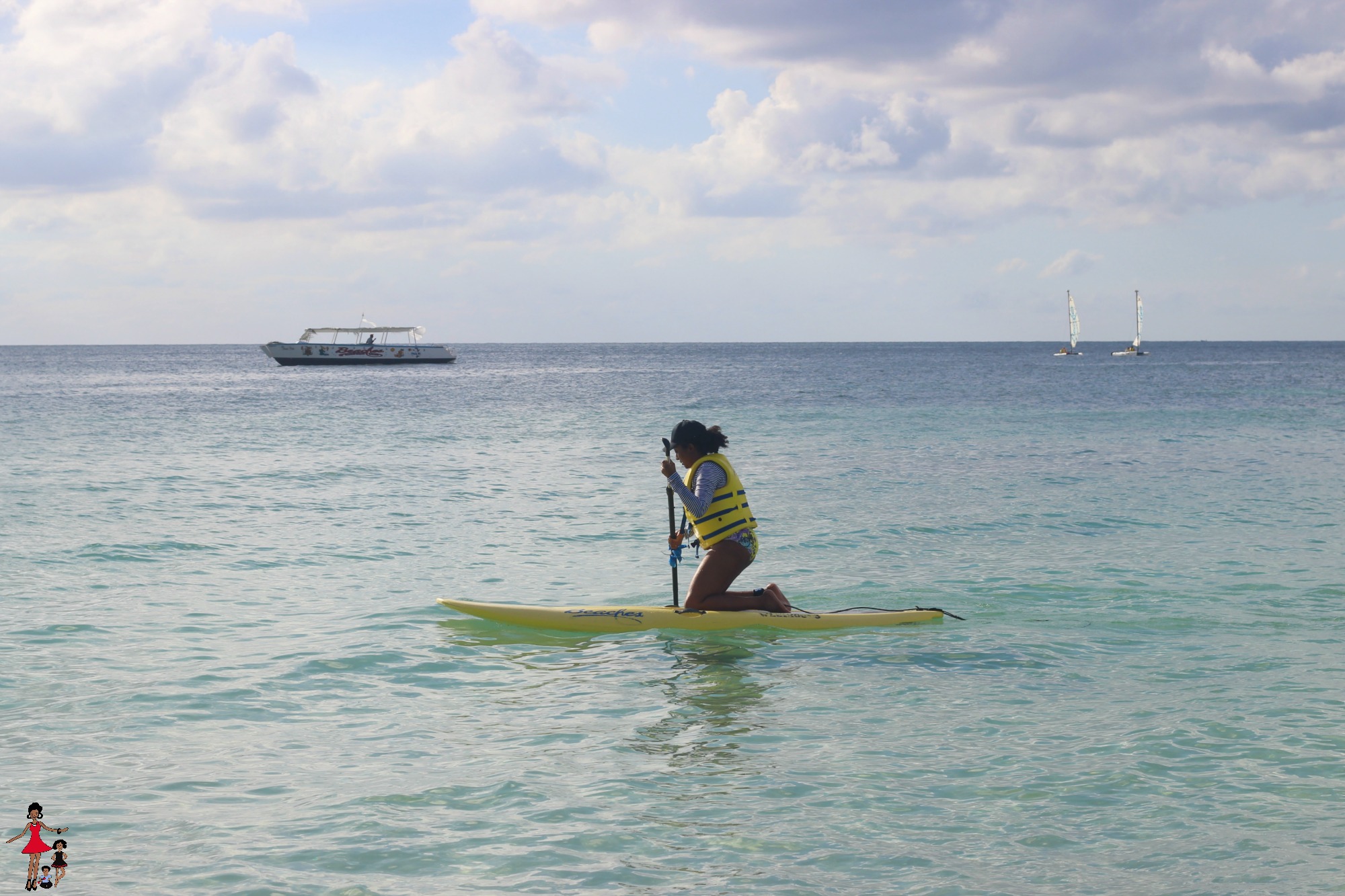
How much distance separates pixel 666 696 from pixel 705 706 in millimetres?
383

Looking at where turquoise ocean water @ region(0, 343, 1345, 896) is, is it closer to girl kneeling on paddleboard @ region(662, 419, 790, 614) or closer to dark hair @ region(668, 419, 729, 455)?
girl kneeling on paddleboard @ region(662, 419, 790, 614)

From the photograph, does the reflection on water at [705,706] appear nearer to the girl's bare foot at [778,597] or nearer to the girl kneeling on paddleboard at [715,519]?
the girl kneeling on paddleboard at [715,519]

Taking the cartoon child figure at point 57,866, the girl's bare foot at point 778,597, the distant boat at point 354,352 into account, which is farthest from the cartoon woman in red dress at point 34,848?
the distant boat at point 354,352

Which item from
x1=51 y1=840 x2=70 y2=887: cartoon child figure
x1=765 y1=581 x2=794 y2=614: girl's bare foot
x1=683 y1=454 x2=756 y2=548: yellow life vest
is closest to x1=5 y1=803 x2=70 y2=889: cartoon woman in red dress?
x1=51 y1=840 x2=70 y2=887: cartoon child figure

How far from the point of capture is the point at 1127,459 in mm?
27984

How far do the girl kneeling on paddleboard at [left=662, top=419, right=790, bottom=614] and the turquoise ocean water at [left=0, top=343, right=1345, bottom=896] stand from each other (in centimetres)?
43

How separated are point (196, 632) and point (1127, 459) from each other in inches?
938

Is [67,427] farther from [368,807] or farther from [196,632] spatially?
[368,807]

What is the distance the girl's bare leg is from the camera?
1012cm

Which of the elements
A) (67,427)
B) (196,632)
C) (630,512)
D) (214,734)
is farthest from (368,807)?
(67,427)

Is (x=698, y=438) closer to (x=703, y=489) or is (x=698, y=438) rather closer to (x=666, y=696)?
(x=703, y=489)

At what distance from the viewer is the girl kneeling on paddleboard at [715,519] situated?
9656 millimetres

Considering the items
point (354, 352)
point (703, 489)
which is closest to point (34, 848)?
point (703, 489)

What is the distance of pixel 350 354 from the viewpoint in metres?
111
